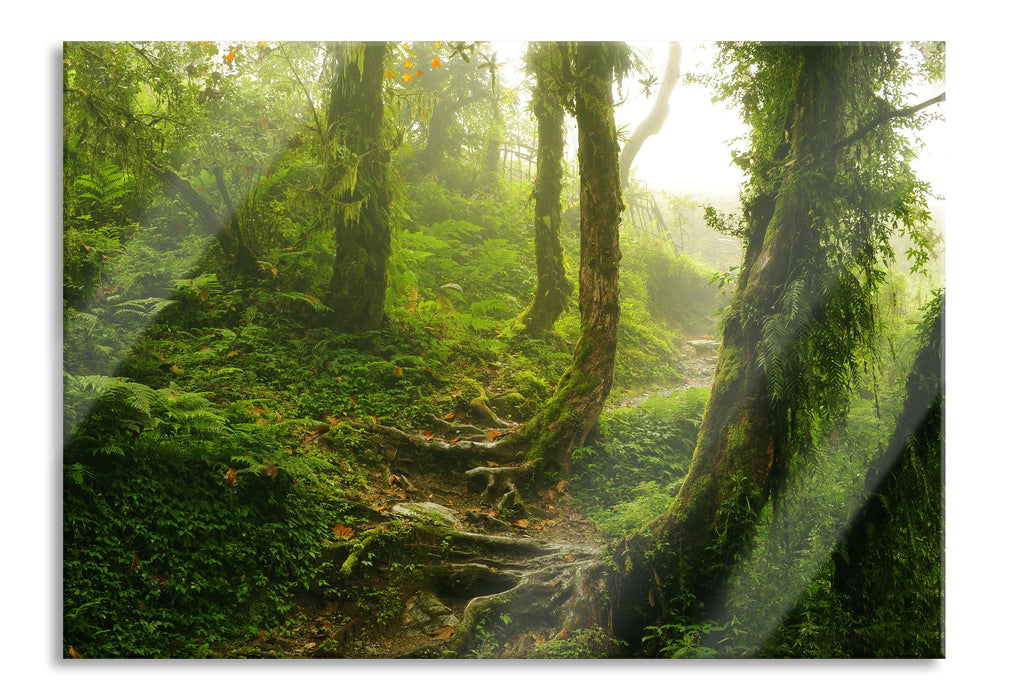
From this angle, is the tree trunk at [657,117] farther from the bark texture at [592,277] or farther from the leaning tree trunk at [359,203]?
the leaning tree trunk at [359,203]

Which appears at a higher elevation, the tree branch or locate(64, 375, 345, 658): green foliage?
the tree branch

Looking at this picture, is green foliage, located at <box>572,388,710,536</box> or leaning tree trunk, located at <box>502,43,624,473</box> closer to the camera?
green foliage, located at <box>572,388,710,536</box>

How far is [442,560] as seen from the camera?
279 centimetres

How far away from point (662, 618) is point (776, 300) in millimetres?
1679

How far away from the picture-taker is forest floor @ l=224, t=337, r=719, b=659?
2.64 m

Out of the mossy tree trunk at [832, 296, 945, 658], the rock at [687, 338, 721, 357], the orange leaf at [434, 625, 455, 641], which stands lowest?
the orange leaf at [434, 625, 455, 641]

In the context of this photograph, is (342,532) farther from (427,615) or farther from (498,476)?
(498,476)

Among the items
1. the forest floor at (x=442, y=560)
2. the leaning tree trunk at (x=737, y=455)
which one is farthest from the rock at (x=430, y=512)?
the leaning tree trunk at (x=737, y=455)

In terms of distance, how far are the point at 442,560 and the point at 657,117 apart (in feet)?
8.75

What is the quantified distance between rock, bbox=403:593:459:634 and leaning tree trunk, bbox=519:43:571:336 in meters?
1.54

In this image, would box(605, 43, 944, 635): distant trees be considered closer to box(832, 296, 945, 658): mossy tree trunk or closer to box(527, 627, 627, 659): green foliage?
box(527, 627, 627, 659): green foliage

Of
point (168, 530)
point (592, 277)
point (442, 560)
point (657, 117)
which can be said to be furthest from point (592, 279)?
point (168, 530)

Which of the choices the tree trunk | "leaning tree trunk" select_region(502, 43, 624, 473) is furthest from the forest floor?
the tree trunk
